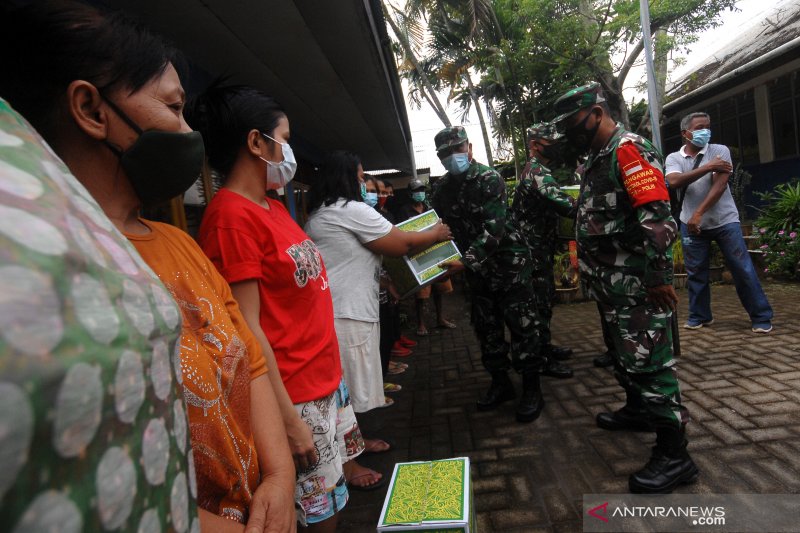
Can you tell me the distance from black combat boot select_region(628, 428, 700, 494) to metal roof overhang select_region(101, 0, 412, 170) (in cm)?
242

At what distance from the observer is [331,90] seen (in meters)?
3.89

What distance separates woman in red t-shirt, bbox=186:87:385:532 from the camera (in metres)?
1.40

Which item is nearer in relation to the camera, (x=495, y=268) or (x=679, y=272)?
(x=495, y=268)

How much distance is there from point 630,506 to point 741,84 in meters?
11.4

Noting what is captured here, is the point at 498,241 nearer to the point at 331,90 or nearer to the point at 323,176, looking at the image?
the point at 323,176

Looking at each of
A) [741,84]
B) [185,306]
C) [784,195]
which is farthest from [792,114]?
[185,306]

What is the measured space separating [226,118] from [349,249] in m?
0.89

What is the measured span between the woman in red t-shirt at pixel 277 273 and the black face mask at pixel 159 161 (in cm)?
37

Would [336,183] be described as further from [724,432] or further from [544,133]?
[724,432]

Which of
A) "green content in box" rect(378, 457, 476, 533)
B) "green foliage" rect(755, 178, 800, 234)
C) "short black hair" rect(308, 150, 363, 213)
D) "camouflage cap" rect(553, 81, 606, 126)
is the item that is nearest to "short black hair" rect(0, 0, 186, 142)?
"green content in box" rect(378, 457, 476, 533)

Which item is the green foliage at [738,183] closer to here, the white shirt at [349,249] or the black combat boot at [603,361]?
the black combat boot at [603,361]

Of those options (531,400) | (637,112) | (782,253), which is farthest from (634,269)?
(637,112)

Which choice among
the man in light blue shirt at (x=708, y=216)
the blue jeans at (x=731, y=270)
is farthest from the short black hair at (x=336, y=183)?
the blue jeans at (x=731, y=270)

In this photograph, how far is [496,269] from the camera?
130 inches
